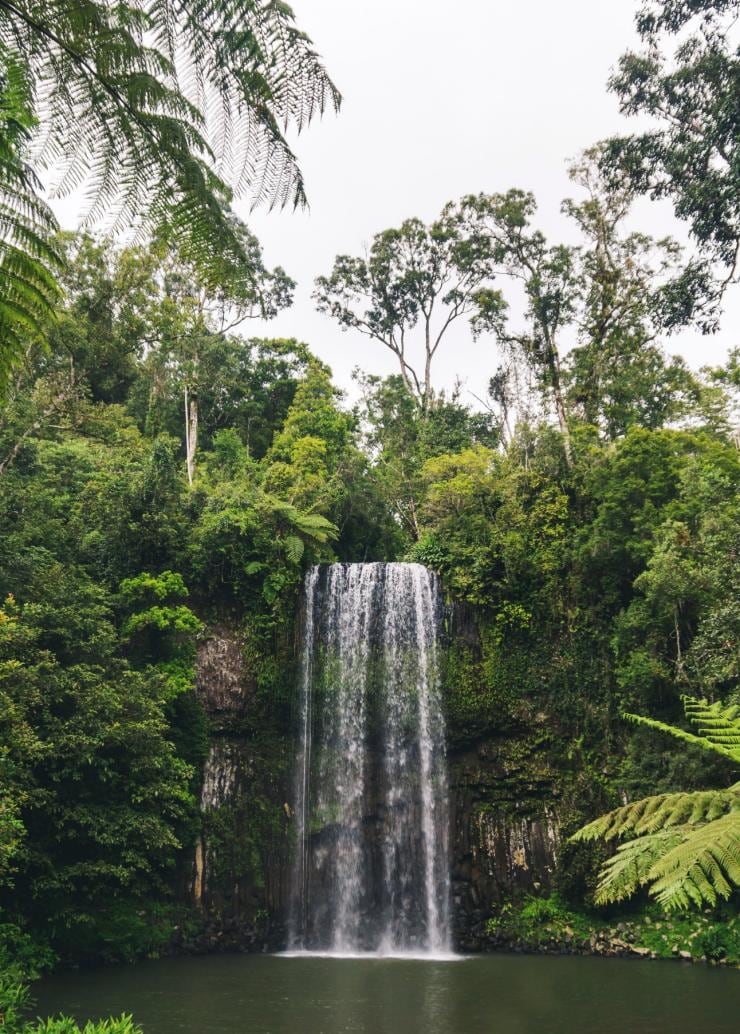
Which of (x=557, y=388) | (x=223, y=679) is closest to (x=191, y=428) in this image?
(x=223, y=679)

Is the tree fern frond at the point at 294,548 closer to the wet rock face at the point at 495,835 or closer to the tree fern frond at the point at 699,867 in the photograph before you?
the wet rock face at the point at 495,835

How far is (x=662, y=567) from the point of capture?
13055 millimetres

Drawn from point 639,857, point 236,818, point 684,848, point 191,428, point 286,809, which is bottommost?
point 236,818

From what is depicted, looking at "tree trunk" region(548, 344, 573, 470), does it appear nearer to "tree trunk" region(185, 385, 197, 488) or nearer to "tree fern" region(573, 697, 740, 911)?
"tree trunk" region(185, 385, 197, 488)

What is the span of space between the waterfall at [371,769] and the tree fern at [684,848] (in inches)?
398

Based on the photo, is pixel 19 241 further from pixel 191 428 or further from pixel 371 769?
pixel 191 428

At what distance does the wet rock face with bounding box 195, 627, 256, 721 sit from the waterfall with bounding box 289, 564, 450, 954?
50.0 inches

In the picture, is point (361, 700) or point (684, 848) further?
point (361, 700)

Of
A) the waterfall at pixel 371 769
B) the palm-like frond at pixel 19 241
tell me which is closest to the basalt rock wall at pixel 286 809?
the waterfall at pixel 371 769

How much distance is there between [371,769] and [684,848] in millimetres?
12358

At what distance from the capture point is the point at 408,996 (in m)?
9.45

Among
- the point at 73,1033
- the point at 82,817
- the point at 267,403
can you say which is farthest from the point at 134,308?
the point at 267,403

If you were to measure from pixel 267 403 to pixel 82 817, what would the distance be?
60.7 feet

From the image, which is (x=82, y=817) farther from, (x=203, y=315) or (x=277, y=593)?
(x=203, y=315)
